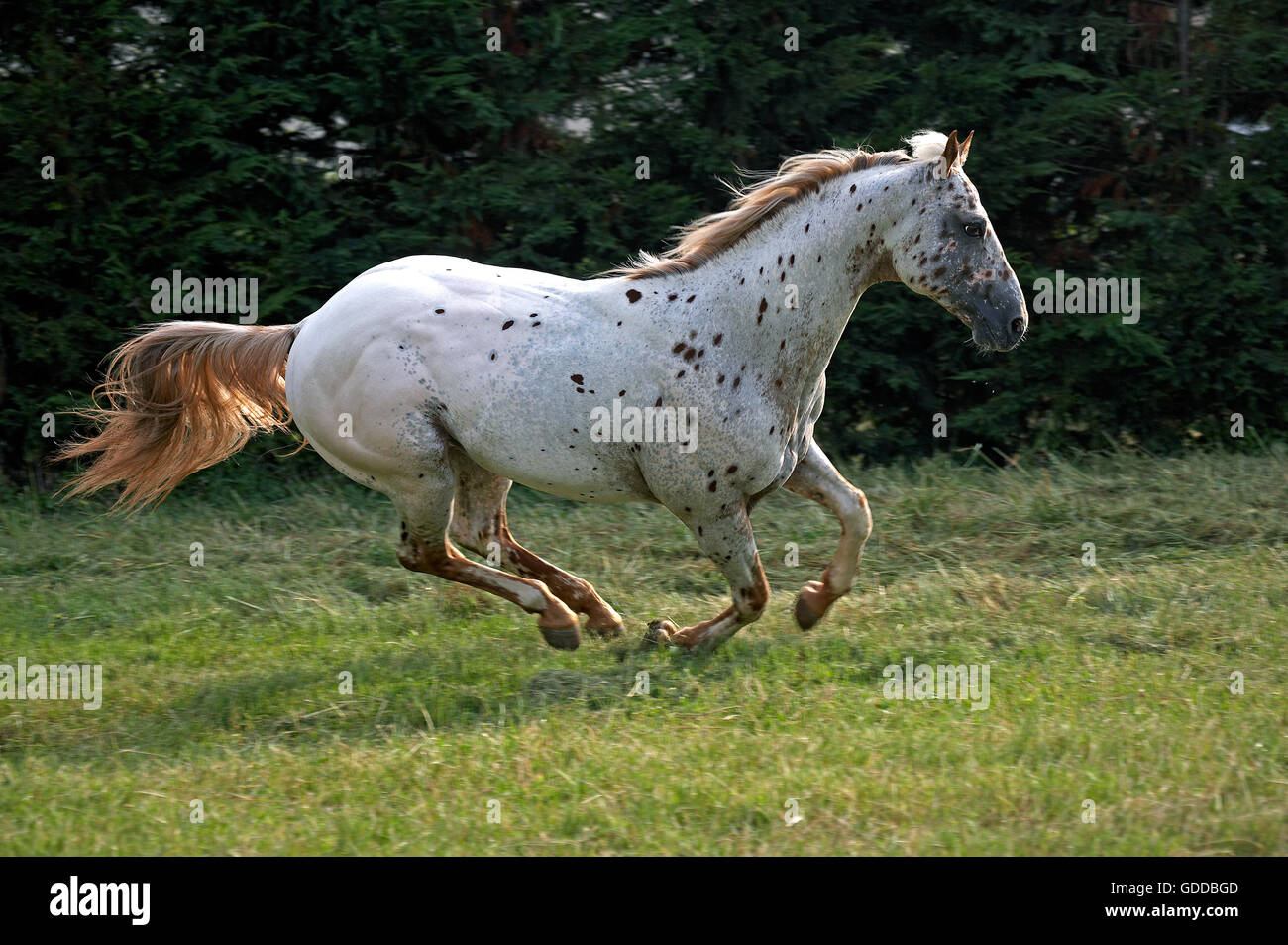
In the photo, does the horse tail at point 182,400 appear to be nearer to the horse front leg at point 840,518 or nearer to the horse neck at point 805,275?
the horse neck at point 805,275

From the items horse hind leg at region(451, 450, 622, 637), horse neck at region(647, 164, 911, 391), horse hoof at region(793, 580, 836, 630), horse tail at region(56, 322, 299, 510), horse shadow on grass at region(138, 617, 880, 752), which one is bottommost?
horse shadow on grass at region(138, 617, 880, 752)

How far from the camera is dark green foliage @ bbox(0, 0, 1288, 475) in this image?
7430 mm

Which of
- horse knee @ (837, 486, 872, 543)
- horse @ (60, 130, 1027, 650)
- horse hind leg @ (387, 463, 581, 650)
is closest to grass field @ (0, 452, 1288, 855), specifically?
horse hind leg @ (387, 463, 581, 650)

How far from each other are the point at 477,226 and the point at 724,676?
4157 millimetres

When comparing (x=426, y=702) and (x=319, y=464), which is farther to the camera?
(x=319, y=464)

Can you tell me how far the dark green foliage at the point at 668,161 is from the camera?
7.43 m

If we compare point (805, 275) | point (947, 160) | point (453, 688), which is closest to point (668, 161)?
point (805, 275)

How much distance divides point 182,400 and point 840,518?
105 inches

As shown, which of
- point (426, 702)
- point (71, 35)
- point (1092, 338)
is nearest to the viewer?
point (426, 702)

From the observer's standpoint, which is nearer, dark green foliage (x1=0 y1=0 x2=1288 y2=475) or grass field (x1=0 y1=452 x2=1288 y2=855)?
grass field (x1=0 y1=452 x2=1288 y2=855)

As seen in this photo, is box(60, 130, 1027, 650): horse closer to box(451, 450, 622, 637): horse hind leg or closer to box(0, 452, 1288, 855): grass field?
box(451, 450, 622, 637): horse hind leg

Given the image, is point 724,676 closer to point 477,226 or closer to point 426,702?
point 426,702

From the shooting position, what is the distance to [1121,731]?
157 inches
